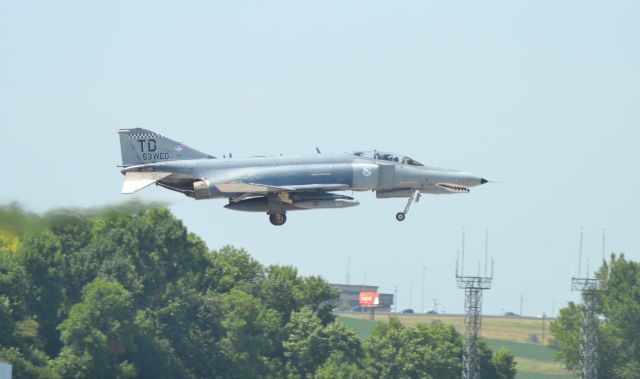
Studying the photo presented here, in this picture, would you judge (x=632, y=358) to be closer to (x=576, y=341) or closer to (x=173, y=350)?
(x=576, y=341)

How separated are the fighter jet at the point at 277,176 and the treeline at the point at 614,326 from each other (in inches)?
2360

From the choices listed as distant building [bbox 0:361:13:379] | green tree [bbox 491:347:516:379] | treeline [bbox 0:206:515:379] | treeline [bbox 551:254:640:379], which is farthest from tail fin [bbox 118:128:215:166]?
treeline [bbox 551:254:640:379]

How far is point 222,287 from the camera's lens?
116250 millimetres

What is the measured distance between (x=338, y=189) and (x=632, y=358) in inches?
2664

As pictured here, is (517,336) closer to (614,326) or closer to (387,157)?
(614,326)

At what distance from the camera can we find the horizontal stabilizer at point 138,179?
57156 mm

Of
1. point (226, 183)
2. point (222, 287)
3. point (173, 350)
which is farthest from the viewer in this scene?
point (222, 287)

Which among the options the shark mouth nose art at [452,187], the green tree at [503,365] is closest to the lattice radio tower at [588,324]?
the green tree at [503,365]

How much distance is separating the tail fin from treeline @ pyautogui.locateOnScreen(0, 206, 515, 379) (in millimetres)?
38181

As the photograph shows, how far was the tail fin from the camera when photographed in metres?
58.8

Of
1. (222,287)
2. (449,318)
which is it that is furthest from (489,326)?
(222,287)

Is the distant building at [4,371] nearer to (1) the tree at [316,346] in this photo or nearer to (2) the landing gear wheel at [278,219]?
(2) the landing gear wheel at [278,219]

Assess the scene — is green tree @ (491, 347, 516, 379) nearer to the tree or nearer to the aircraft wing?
the tree

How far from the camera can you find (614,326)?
12344 centimetres
